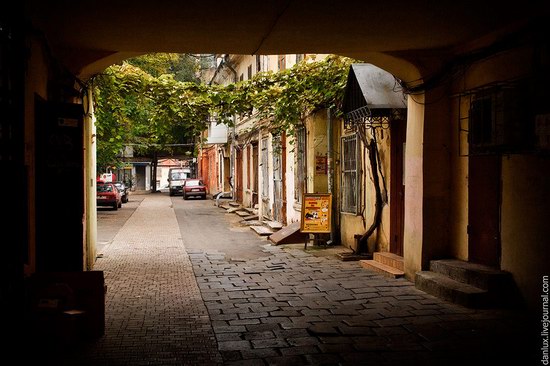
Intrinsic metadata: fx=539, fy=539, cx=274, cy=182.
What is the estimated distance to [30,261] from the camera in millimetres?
6180

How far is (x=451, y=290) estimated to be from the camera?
282 inches

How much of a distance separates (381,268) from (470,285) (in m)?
2.30

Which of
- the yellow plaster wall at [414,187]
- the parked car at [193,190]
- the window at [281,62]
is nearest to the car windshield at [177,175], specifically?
the parked car at [193,190]

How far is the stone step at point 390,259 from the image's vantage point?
919 cm

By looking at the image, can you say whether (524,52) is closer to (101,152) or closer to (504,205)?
(504,205)

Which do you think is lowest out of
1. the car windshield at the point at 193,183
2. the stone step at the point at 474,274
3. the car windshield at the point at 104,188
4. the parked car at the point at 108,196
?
the stone step at the point at 474,274

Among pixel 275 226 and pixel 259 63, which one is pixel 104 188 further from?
pixel 275 226

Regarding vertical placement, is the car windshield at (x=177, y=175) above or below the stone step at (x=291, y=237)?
above

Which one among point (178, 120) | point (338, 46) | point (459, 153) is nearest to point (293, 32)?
point (338, 46)

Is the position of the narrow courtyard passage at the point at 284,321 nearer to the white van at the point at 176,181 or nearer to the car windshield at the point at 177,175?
the white van at the point at 176,181

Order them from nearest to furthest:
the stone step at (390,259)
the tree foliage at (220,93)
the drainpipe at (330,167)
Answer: the stone step at (390,259) → the tree foliage at (220,93) → the drainpipe at (330,167)

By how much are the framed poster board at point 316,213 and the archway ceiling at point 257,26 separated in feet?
15.3

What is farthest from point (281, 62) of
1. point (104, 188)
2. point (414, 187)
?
point (104, 188)

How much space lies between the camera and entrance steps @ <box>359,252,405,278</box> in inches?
357
